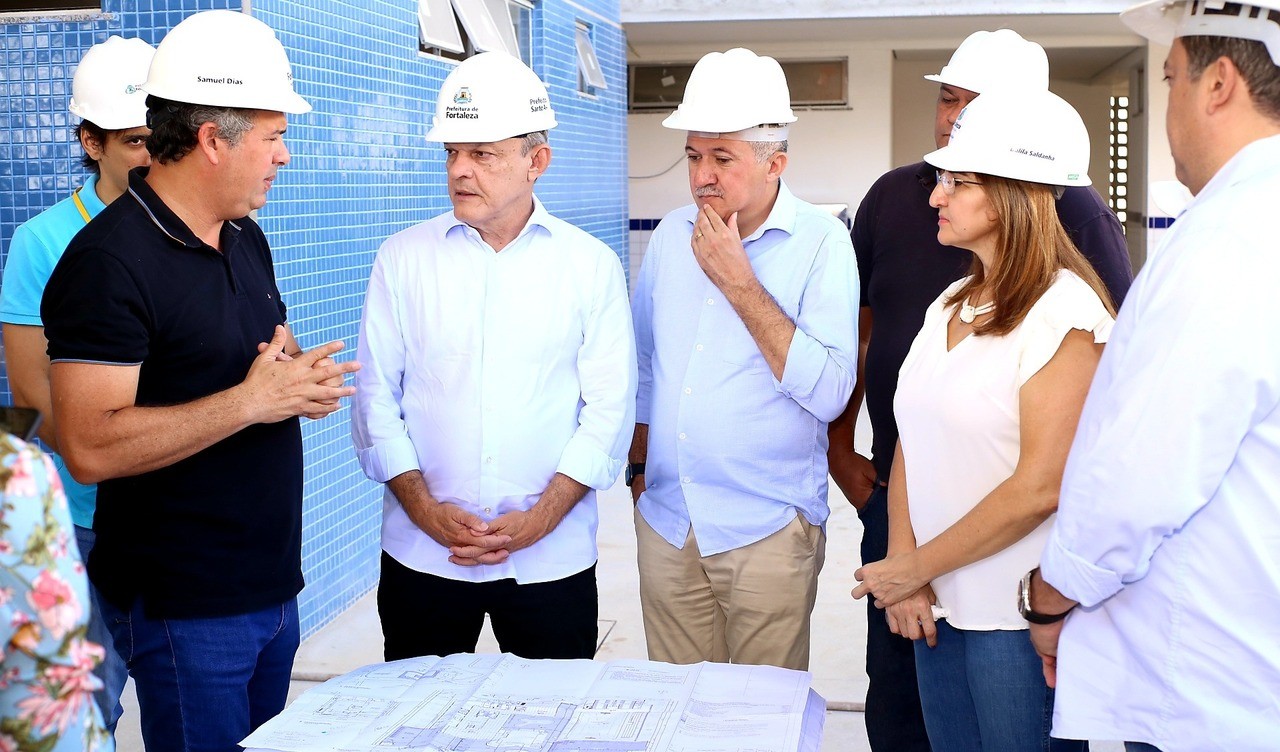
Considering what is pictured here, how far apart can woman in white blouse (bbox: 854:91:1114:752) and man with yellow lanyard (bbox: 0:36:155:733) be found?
5.89 ft

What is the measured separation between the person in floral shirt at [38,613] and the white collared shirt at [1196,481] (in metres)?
1.21

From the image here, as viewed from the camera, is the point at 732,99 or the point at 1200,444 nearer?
the point at 1200,444

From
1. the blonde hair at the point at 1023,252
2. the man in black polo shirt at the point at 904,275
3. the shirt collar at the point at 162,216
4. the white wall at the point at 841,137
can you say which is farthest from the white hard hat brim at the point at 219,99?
the white wall at the point at 841,137

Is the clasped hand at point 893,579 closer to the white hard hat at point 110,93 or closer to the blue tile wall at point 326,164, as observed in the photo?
the white hard hat at point 110,93

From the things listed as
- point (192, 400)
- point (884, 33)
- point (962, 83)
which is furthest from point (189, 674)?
point (884, 33)

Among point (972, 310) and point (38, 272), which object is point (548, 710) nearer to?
point (972, 310)

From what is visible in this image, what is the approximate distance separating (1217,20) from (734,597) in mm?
1548

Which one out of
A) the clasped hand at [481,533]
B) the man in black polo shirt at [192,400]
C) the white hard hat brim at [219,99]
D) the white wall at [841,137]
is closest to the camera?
the man in black polo shirt at [192,400]

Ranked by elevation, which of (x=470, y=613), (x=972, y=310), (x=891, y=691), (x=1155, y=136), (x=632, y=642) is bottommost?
(x=632, y=642)

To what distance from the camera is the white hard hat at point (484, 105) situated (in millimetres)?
2430

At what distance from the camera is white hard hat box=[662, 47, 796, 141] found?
2520 millimetres

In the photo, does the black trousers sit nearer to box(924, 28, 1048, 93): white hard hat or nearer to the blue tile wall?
box(924, 28, 1048, 93): white hard hat

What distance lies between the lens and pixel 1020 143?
1.91m

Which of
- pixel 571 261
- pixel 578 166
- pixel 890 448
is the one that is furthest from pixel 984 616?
pixel 578 166
